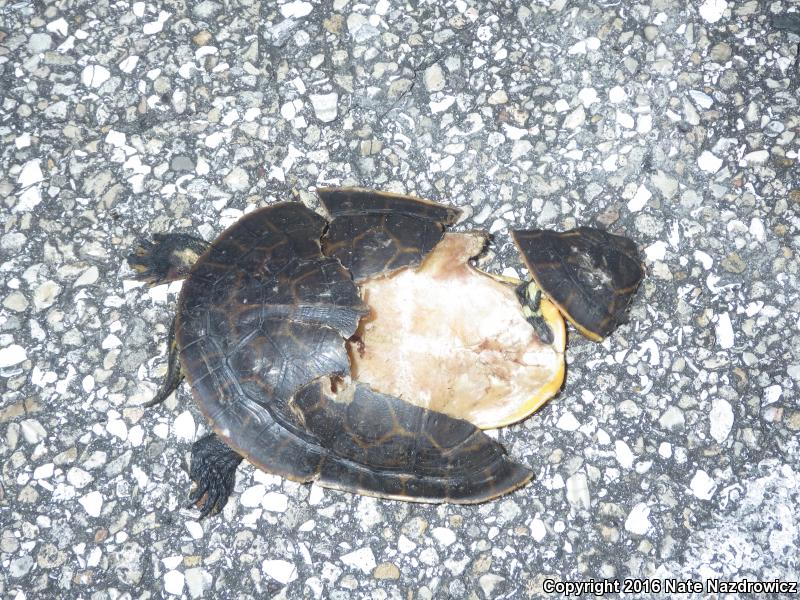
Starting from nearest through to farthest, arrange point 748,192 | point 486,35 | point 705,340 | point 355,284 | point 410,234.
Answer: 1. point 355,284
2. point 410,234
3. point 705,340
4. point 748,192
5. point 486,35

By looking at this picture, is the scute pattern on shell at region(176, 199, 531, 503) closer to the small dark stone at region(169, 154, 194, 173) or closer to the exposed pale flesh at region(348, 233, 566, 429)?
the exposed pale flesh at region(348, 233, 566, 429)

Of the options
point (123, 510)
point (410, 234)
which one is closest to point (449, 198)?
point (410, 234)

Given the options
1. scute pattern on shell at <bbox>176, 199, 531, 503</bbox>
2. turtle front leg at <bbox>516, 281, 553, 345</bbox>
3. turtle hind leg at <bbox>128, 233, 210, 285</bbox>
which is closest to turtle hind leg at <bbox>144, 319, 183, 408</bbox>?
scute pattern on shell at <bbox>176, 199, 531, 503</bbox>

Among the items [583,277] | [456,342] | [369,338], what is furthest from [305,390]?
[583,277]

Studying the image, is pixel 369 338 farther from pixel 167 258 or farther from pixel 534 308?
pixel 167 258

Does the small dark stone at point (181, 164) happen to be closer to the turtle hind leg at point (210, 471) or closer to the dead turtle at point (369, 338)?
the dead turtle at point (369, 338)

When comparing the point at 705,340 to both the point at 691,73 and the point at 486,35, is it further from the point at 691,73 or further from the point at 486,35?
the point at 486,35

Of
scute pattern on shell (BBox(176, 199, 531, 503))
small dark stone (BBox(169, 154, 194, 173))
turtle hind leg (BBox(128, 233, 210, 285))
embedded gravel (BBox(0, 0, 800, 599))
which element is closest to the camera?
scute pattern on shell (BBox(176, 199, 531, 503))
